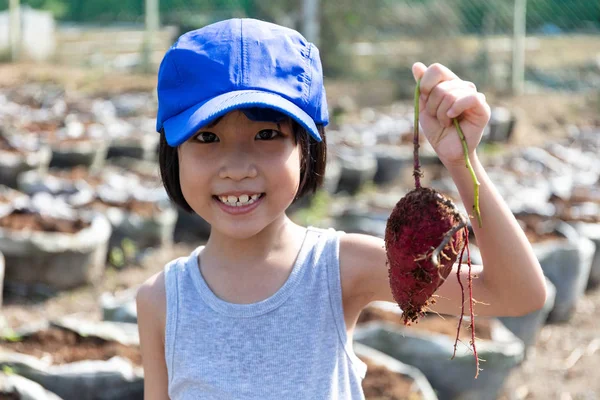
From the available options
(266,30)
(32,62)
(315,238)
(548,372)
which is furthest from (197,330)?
(32,62)

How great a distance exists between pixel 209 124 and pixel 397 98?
11.6 meters

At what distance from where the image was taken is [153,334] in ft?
5.96

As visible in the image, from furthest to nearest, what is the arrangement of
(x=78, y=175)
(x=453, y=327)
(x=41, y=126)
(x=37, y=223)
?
(x=41, y=126) → (x=78, y=175) → (x=37, y=223) → (x=453, y=327)

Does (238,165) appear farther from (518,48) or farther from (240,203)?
(518,48)

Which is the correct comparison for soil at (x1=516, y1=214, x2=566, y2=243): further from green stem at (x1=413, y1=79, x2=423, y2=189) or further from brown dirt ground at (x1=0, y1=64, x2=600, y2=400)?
green stem at (x1=413, y1=79, x2=423, y2=189)

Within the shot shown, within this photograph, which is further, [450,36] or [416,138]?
[450,36]

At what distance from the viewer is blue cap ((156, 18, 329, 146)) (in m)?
1.60

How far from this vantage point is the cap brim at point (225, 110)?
156 centimetres

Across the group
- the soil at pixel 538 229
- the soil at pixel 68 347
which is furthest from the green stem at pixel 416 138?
the soil at pixel 538 229

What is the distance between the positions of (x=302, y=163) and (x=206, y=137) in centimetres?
22

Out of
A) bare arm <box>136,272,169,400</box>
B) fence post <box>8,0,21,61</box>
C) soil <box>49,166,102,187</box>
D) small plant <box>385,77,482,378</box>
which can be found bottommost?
soil <box>49,166,102,187</box>

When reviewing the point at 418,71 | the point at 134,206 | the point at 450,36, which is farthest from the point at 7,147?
the point at 450,36

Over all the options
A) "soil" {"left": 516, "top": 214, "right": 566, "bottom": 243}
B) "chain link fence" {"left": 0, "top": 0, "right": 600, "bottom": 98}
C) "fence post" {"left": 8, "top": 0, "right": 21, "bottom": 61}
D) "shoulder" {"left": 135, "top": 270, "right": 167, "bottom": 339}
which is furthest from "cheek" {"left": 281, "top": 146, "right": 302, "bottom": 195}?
"fence post" {"left": 8, "top": 0, "right": 21, "bottom": 61}

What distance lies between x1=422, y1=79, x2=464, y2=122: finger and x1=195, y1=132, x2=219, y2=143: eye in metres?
0.43
